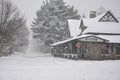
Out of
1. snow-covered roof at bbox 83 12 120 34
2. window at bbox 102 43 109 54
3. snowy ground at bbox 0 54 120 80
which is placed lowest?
snowy ground at bbox 0 54 120 80

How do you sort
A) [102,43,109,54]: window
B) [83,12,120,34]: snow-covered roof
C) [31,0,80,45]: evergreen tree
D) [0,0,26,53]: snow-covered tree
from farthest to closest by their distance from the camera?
[31,0,80,45]: evergreen tree → [83,12,120,34]: snow-covered roof → [102,43,109,54]: window → [0,0,26,53]: snow-covered tree

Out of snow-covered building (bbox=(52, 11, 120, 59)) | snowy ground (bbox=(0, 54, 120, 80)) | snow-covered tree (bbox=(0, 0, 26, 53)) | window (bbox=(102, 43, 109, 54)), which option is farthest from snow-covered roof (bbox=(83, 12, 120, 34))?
snowy ground (bbox=(0, 54, 120, 80))

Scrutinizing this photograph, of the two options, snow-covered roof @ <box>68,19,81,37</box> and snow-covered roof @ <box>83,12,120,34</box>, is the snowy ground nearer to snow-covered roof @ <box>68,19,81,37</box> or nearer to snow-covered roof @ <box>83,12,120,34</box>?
snow-covered roof @ <box>83,12,120,34</box>

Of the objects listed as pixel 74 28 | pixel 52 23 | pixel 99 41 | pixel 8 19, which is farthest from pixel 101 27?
pixel 52 23

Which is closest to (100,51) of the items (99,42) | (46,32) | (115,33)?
(99,42)

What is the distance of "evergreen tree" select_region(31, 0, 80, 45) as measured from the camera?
6112cm

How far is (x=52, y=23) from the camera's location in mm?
61125

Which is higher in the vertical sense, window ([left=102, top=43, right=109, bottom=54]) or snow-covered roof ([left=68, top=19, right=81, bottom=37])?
snow-covered roof ([left=68, top=19, right=81, bottom=37])

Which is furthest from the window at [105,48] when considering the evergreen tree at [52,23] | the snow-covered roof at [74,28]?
the evergreen tree at [52,23]

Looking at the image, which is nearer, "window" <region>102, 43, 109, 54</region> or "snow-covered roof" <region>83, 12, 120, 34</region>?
"window" <region>102, 43, 109, 54</region>

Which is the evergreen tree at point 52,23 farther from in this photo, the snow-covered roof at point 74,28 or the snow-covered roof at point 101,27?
the snow-covered roof at point 101,27

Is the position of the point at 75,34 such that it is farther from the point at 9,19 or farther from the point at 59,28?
the point at 9,19

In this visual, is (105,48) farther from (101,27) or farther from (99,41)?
(101,27)

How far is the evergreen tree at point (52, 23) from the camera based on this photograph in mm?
61125
